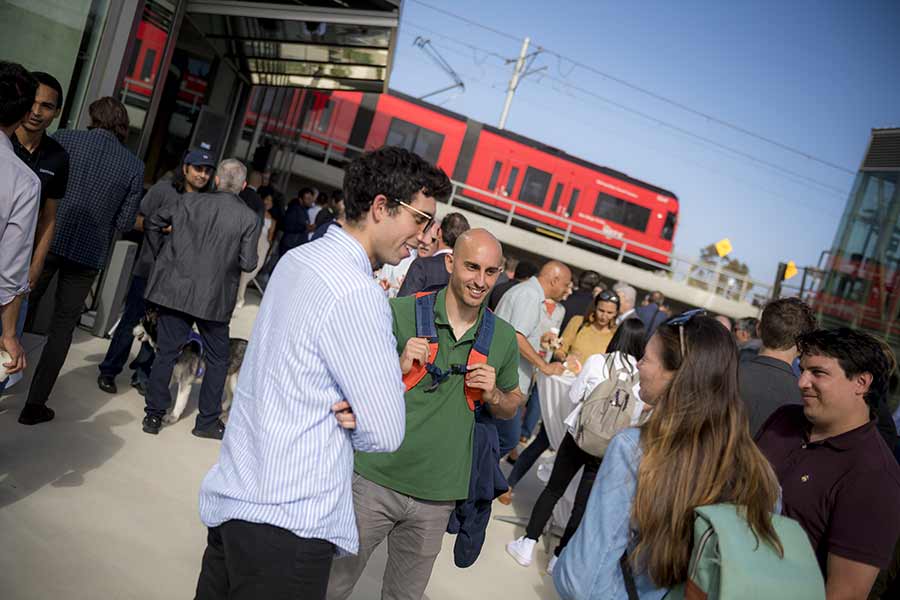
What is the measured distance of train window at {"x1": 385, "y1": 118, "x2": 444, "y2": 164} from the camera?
22.3 meters

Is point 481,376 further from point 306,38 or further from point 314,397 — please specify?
point 306,38

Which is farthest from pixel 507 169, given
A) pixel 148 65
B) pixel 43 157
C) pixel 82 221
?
pixel 43 157

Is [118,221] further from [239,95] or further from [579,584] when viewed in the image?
[239,95]

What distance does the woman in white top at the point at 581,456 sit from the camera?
483 cm

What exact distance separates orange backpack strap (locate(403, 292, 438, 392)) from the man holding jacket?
2.62 meters

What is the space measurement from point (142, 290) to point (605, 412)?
4.00 meters

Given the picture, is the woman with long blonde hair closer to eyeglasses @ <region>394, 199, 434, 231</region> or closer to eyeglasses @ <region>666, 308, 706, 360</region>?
eyeglasses @ <region>666, 308, 706, 360</region>

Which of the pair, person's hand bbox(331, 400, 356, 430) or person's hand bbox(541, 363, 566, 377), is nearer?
person's hand bbox(331, 400, 356, 430)

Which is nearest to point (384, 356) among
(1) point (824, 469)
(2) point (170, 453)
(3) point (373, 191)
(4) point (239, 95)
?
(3) point (373, 191)

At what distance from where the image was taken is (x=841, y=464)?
2770 millimetres

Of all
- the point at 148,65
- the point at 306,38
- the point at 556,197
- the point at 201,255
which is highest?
the point at 556,197

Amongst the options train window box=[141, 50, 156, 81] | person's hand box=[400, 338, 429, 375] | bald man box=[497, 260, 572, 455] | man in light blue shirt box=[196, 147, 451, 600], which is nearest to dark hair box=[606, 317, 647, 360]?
bald man box=[497, 260, 572, 455]

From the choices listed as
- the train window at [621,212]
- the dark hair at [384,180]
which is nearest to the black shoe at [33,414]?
the dark hair at [384,180]

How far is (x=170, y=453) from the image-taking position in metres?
5.05
